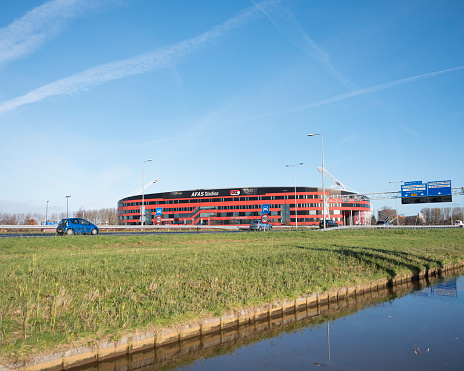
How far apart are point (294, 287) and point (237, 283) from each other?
6.00ft

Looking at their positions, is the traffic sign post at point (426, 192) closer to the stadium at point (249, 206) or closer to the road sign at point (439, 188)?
the road sign at point (439, 188)

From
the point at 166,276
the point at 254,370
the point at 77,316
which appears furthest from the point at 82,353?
the point at 166,276

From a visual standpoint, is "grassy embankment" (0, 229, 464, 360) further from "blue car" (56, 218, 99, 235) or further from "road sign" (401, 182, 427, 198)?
"road sign" (401, 182, 427, 198)

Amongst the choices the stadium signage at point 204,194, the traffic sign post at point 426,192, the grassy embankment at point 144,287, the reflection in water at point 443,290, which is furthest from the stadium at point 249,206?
the grassy embankment at point 144,287

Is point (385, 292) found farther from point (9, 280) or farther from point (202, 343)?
point (9, 280)

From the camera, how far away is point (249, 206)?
4560 inches

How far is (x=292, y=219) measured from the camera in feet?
364

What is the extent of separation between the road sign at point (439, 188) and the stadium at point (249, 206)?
47.9m

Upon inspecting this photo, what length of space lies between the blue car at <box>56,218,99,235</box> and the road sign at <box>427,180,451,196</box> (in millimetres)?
50854

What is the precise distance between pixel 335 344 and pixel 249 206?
4228 inches

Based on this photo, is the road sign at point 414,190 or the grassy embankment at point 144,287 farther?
the road sign at point 414,190

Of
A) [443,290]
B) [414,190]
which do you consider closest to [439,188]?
[414,190]

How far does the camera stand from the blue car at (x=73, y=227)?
33.4 meters

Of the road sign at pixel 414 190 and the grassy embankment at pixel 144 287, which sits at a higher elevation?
the road sign at pixel 414 190
